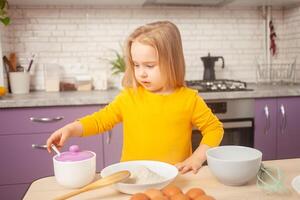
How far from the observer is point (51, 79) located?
2424 mm

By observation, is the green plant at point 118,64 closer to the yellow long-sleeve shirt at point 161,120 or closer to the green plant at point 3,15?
the green plant at point 3,15

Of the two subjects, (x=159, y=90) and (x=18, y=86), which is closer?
(x=159, y=90)

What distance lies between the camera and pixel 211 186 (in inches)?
32.2

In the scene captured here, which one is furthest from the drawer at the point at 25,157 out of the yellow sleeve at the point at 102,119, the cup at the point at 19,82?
the yellow sleeve at the point at 102,119

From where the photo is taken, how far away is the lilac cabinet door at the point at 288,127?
87.0 inches

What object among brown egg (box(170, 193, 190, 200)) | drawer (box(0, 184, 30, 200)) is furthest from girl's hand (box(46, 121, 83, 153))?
drawer (box(0, 184, 30, 200))

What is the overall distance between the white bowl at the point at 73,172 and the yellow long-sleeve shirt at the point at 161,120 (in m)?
0.38

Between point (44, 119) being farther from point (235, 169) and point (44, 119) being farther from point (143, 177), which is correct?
point (235, 169)

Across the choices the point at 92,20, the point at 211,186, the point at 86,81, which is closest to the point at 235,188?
the point at 211,186

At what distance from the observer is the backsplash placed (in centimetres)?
248

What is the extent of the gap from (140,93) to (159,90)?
73 millimetres

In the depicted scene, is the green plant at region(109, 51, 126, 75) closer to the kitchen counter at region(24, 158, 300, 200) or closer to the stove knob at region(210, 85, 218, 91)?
the stove knob at region(210, 85, 218, 91)

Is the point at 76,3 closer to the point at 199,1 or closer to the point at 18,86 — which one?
the point at 18,86

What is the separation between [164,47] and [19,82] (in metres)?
1.54
